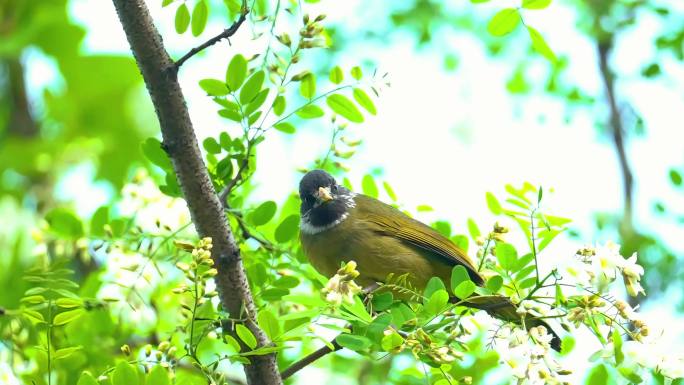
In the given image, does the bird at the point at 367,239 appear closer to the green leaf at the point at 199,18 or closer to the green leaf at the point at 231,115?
the green leaf at the point at 231,115

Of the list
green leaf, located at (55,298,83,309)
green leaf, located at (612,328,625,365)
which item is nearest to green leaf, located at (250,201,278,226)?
green leaf, located at (55,298,83,309)

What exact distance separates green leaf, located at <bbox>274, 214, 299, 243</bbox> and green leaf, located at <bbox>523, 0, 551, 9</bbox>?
1.27 metres

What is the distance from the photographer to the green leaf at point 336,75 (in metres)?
3.74

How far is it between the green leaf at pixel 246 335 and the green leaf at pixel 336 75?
1.16 metres

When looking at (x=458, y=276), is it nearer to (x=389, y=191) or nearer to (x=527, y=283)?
(x=527, y=283)

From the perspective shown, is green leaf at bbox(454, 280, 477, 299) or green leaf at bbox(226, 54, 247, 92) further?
green leaf at bbox(226, 54, 247, 92)

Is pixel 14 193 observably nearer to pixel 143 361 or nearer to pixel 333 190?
pixel 333 190

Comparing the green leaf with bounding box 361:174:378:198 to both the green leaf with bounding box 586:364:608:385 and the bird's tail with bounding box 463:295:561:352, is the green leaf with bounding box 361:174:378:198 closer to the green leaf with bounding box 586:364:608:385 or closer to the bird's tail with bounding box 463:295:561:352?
the bird's tail with bounding box 463:295:561:352

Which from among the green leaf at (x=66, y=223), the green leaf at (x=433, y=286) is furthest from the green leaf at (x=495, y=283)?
the green leaf at (x=66, y=223)

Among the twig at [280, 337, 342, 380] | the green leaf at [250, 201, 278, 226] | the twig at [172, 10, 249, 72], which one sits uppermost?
the twig at [172, 10, 249, 72]

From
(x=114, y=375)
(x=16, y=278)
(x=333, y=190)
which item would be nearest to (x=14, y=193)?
(x=16, y=278)

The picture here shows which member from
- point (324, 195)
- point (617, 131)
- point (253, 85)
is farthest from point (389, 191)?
point (617, 131)

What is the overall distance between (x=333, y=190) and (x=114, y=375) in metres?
2.00

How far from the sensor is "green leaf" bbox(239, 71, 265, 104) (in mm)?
3559
